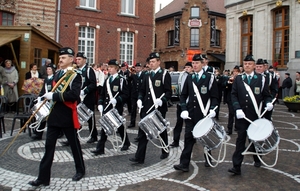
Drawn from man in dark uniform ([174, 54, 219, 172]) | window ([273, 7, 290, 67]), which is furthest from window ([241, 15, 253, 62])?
man in dark uniform ([174, 54, 219, 172])

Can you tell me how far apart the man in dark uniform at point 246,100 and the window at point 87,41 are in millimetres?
19538

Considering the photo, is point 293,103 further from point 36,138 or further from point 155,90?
point 36,138

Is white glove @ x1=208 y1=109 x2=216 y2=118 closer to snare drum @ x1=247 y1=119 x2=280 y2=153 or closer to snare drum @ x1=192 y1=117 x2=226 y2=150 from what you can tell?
snare drum @ x1=192 y1=117 x2=226 y2=150

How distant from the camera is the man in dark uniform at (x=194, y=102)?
5754mm

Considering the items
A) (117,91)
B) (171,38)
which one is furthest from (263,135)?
(171,38)

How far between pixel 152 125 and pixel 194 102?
87 cm

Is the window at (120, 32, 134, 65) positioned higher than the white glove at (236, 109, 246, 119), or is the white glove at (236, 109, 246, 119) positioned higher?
the window at (120, 32, 134, 65)

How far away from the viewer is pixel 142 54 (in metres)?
26.9

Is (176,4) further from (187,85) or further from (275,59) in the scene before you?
(187,85)

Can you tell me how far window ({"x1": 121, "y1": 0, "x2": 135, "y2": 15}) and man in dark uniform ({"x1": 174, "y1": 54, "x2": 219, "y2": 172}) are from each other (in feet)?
68.7

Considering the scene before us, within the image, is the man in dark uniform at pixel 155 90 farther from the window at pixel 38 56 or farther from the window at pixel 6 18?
the window at pixel 6 18

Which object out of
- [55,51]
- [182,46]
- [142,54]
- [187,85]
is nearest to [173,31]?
[182,46]

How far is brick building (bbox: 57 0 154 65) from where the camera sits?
23188 mm

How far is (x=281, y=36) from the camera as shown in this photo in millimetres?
21641
